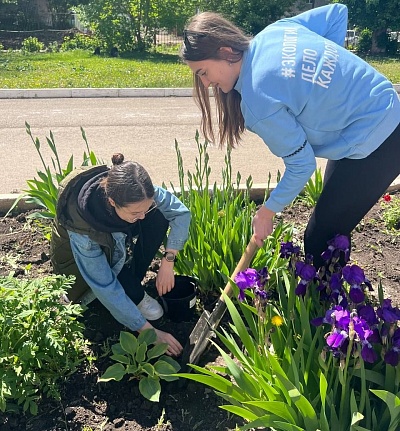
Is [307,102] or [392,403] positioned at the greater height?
[307,102]

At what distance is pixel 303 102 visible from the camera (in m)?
1.71

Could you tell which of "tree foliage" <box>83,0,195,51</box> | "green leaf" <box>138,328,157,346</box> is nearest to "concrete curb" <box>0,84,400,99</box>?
"tree foliage" <box>83,0,195,51</box>

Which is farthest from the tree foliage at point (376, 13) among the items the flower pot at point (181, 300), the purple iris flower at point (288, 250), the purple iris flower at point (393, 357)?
the purple iris flower at point (393, 357)

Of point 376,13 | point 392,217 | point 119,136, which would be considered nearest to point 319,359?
point 392,217

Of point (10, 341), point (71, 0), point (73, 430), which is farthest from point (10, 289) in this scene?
point (71, 0)

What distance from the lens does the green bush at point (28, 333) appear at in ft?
5.63

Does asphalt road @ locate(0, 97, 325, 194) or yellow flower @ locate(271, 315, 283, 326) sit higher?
yellow flower @ locate(271, 315, 283, 326)

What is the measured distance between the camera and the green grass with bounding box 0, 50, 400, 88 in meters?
9.84

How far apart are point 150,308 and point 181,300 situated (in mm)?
169

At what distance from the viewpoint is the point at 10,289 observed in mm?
1756

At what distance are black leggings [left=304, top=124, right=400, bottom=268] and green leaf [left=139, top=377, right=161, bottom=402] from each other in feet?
2.87

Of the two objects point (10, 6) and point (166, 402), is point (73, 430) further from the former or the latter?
point (10, 6)

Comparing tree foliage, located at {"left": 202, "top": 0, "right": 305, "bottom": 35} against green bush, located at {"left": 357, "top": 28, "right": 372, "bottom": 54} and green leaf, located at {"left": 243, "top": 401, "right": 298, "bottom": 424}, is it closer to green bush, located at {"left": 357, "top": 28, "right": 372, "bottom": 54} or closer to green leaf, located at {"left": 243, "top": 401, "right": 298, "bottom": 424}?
green bush, located at {"left": 357, "top": 28, "right": 372, "bottom": 54}

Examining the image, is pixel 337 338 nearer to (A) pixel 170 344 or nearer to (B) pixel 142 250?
(A) pixel 170 344
